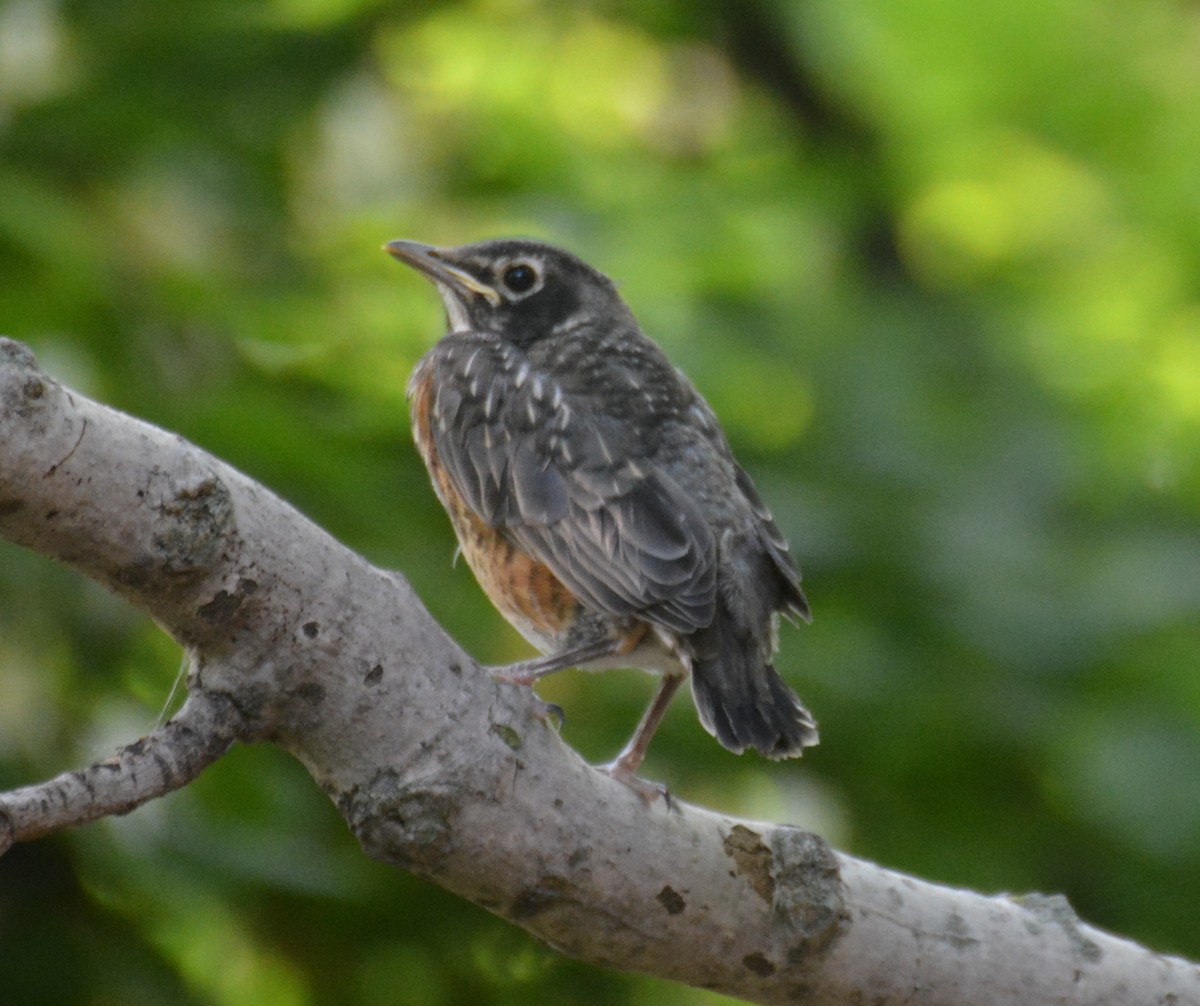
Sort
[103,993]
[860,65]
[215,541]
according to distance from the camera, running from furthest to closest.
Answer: [860,65] → [103,993] → [215,541]

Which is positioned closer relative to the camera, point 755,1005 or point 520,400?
point 755,1005

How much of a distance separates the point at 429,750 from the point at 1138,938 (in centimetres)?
338

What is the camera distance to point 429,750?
3.01 metres

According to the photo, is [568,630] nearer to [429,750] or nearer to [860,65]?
[429,750]

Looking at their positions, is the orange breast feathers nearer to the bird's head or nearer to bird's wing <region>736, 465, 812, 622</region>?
bird's wing <region>736, 465, 812, 622</region>

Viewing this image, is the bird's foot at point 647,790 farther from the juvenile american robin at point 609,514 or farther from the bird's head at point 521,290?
the bird's head at point 521,290

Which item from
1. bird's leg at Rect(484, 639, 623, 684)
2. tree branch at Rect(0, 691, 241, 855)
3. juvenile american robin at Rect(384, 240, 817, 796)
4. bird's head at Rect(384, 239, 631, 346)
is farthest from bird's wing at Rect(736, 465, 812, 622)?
tree branch at Rect(0, 691, 241, 855)

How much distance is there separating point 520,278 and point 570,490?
110 cm

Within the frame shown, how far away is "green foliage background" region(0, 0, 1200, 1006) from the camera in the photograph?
4320 mm

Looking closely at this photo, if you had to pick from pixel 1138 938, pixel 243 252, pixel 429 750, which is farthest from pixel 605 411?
pixel 1138 938

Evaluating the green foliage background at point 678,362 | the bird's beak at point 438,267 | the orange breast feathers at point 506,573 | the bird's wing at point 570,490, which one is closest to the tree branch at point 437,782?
the bird's wing at point 570,490

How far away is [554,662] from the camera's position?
387cm

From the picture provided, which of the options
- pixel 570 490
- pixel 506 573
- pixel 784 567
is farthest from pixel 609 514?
pixel 784 567

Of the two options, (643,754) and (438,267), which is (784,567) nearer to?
(643,754)
